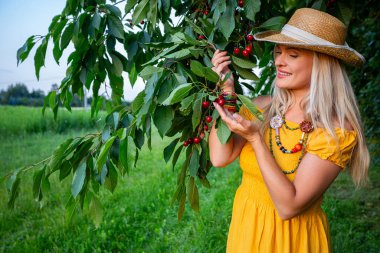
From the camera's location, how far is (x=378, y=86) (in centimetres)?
366

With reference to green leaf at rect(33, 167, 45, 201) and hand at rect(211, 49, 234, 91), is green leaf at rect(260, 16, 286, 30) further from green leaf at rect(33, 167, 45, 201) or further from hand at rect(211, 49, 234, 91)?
green leaf at rect(33, 167, 45, 201)

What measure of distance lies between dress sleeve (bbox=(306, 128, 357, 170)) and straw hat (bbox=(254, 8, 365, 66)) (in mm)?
278

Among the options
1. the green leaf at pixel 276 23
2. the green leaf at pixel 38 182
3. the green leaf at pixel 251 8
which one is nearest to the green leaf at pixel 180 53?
the green leaf at pixel 251 8

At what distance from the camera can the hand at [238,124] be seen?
106cm

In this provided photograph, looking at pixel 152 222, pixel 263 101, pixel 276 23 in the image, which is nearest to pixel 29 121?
pixel 152 222

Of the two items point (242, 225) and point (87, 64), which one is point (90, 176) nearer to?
point (87, 64)

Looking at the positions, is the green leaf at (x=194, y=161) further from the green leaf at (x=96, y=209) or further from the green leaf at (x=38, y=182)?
the green leaf at (x=38, y=182)

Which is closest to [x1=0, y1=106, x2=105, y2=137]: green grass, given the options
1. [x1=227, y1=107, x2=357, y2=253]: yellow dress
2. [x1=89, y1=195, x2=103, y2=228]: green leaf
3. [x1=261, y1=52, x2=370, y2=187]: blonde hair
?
[x1=89, y1=195, x2=103, y2=228]: green leaf

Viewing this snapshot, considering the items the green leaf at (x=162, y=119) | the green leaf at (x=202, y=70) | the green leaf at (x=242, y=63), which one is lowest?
the green leaf at (x=162, y=119)

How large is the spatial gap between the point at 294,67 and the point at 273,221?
1.94ft

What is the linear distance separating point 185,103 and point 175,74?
0.55 ft

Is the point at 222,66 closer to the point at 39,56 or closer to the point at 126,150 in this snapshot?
the point at 126,150

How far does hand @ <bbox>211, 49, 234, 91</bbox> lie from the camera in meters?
1.17

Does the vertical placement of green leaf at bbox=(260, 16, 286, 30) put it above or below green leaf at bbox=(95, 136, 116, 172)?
above
